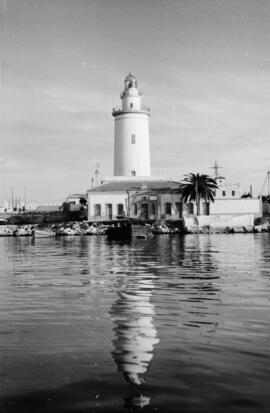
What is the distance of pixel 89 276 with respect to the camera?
1916 cm

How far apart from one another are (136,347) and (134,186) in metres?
59.9

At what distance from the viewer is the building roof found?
223ft

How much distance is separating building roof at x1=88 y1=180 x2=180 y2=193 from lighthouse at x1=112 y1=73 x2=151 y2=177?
188 cm

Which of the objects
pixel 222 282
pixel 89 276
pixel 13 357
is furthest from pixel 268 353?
pixel 89 276

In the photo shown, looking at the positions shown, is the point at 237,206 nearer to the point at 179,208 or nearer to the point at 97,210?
the point at 179,208

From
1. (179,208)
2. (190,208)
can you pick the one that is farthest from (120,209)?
(190,208)

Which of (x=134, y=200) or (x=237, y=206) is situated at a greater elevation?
(x=134, y=200)

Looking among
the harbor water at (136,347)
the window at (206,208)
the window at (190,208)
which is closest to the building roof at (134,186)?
the window at (190,208)

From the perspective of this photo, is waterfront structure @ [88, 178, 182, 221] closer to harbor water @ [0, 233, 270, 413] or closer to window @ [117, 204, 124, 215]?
window @ [117, 204, 124, 215]

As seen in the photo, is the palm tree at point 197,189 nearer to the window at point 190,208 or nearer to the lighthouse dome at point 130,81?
the window at point 190,208

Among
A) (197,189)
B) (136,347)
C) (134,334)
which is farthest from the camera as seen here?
(197,189)

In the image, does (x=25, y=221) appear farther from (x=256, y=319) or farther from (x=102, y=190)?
(x=256, y=319)

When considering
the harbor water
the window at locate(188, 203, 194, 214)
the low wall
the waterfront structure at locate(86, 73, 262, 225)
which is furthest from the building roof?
the harbor water

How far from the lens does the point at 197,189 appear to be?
219 feet
